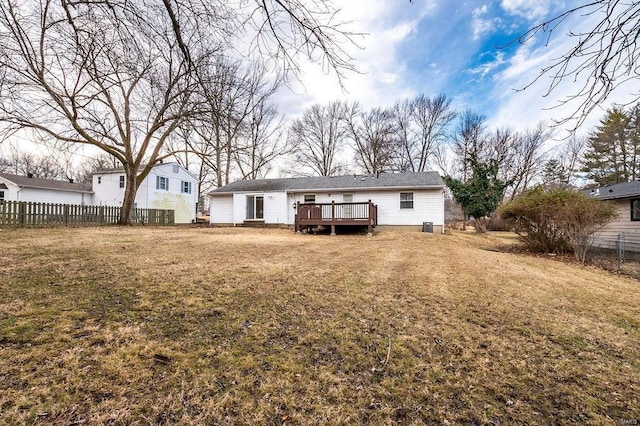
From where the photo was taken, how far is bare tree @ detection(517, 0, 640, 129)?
7.10 ft

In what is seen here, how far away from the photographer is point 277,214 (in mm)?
17516

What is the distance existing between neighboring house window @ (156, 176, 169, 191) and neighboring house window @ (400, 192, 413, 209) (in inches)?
736

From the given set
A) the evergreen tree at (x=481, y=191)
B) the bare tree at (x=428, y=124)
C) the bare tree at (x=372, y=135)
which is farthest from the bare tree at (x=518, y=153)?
the bare tree at (x=372, y=135)

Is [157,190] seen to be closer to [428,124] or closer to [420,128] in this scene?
[420,128]

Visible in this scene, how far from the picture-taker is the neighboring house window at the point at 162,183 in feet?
74.8

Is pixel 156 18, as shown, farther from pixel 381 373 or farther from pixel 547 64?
pixel 381 373

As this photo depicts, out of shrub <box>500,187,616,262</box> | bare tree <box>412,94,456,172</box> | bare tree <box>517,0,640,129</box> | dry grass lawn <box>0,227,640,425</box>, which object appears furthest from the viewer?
bare tree <box>412,94,456,172</box>

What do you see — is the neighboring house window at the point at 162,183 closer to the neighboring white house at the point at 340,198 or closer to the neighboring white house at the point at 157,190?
the neighboring white house at the point at 157,190

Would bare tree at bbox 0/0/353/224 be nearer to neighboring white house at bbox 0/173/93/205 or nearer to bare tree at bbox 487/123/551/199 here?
neighboring white house at bbox 0/173/93/205

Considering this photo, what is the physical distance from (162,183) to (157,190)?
742 mm

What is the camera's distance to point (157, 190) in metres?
22.8

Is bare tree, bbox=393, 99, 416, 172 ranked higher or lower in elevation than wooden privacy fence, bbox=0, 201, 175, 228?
higher

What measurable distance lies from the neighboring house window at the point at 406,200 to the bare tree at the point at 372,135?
47.2 feet

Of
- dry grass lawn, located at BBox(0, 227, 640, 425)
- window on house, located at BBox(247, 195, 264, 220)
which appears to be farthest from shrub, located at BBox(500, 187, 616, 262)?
window on house, located at BBox(247, 195, 264, 220)
